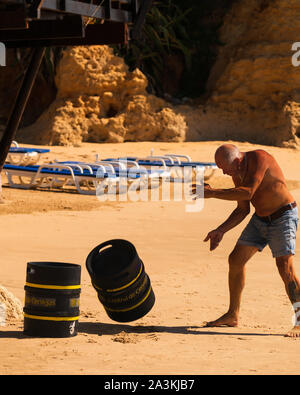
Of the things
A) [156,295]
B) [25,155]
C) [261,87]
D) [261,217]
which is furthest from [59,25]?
[261,87]

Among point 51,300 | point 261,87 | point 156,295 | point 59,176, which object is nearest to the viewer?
point 51,300

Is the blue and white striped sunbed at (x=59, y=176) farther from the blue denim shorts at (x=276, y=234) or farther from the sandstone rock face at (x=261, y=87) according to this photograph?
the sandstone rock face at (x=261, y=87)

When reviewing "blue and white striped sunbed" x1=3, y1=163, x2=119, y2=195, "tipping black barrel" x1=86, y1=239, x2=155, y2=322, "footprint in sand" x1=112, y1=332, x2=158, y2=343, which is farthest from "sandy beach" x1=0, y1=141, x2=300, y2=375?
"blue and white striped sunbed" x1=3, y1=163, x2=119, y2=195

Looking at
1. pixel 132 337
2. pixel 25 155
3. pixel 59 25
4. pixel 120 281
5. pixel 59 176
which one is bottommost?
pixel 132 337

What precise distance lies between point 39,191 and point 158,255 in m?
5.96

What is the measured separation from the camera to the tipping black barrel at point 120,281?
5.79m

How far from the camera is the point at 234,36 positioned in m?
25.0

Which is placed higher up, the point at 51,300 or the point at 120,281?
the point at 120,281

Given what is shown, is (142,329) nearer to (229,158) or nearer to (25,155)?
(229,158)

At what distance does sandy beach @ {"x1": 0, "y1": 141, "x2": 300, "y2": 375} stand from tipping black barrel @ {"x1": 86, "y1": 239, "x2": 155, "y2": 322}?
0.52 feet

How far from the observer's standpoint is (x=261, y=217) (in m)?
6.06

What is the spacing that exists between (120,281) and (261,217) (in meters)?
1.19
